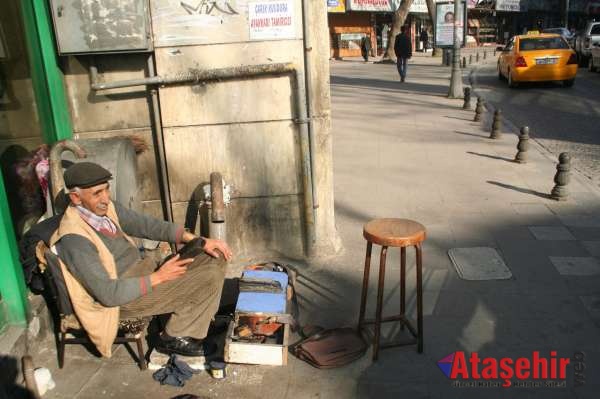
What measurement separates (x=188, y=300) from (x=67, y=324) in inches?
32.7

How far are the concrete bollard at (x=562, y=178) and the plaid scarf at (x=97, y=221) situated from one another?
5521mm

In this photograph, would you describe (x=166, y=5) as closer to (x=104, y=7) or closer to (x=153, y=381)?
(x=104, y=7)

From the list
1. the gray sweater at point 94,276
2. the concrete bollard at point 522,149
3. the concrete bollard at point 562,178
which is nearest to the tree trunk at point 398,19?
the concrete bollard at point 522,149

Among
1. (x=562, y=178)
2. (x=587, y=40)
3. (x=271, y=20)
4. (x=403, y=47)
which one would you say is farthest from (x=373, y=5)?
(x=271, y=20)

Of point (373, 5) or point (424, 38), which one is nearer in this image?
point (373, 5)

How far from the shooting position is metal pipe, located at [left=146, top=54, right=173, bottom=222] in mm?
4996

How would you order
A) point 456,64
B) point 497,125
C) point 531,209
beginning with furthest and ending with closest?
point 456,64, point 497,125, point 531,209

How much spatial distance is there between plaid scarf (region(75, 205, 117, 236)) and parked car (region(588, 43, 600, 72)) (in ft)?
76.8

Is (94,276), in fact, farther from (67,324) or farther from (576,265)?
(576,265)

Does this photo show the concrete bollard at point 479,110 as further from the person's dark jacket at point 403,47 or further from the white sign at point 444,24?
the person's dark jacket at point 403,47

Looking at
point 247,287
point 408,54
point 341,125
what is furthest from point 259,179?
point 408,54

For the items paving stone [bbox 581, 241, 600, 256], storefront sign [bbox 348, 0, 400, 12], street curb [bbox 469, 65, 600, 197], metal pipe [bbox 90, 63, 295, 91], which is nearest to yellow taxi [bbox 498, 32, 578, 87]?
street curb [bbox 469, 65, 600, 197]

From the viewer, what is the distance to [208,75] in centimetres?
484

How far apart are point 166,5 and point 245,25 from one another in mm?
720
